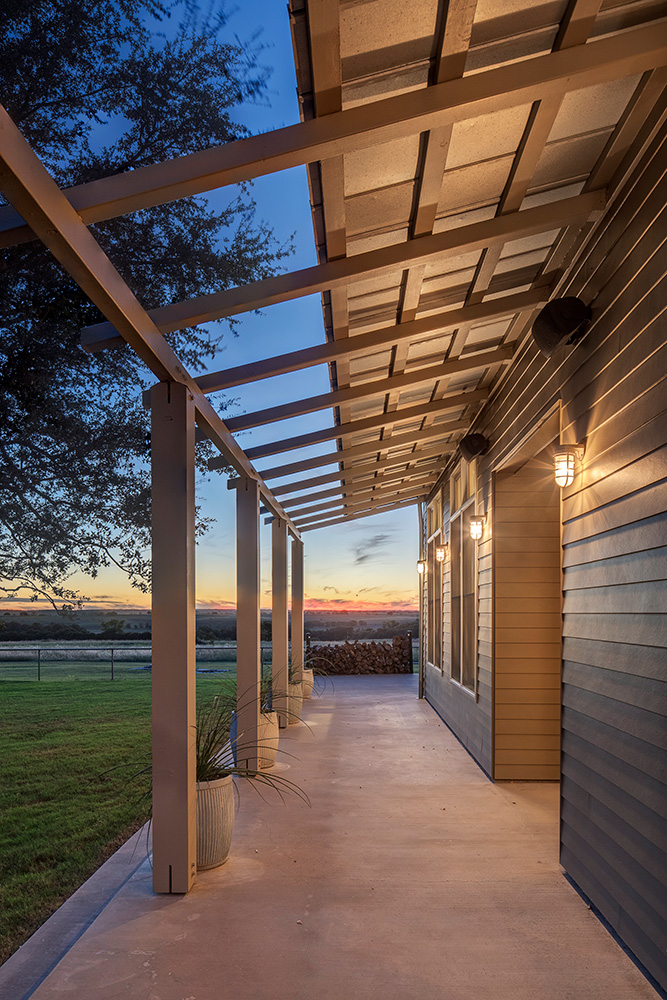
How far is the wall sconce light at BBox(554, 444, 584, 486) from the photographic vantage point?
11.9 ft

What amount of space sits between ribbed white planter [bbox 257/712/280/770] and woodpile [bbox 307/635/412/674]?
9.91 m

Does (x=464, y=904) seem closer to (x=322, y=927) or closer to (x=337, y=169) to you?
(x=322, y=927)

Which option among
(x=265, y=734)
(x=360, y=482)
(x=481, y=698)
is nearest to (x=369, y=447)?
(x=360, y=482)

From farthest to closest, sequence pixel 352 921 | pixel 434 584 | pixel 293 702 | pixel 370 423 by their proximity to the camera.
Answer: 1. pixel 434 584
2. pixel 293 702
3. pixel 370 423
4. pixel 352 921

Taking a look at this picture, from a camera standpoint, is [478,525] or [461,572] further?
[461,572]

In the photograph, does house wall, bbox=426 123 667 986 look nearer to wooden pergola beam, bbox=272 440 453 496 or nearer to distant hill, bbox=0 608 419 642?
wooden pergola beam, bbox=272 440 453 496

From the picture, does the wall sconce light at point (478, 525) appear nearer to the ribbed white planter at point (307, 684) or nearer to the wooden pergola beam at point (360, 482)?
the wooden pergola beam at point (360, 482)

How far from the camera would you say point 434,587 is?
10.7 meters

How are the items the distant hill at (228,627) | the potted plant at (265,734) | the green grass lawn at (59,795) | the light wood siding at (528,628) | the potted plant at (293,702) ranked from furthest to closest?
the distant hill at (228,627) → the potted plant at (293,702) → the potted plant at (265,734) → the light wood siding at (528,628) → the green grass lawn at (59,795)

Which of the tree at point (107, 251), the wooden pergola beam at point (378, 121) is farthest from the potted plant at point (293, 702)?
the wooden pergola beam at point (378, 121)

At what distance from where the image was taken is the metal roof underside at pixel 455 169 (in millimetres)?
2160

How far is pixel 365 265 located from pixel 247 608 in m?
3.10

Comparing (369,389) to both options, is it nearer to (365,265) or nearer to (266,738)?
(365,265)

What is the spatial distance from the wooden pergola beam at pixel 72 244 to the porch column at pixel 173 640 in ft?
0.80
